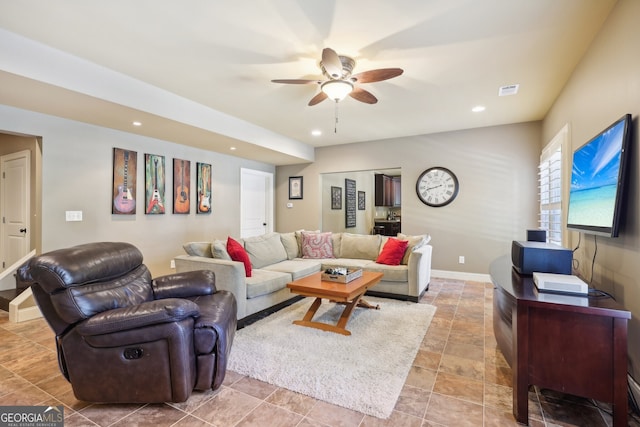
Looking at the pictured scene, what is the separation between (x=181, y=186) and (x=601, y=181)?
5085 millimetres

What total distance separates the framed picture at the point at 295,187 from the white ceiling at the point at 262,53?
2711mm

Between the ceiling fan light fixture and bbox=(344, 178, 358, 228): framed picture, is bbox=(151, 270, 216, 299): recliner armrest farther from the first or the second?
bbox=(344, 178, 358, 228): framed picture

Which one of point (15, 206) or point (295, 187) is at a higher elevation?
point (295, 187)

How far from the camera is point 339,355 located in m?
2.43

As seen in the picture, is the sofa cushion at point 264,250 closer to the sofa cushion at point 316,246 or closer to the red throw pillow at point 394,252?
the sofa cushion at point 316,246

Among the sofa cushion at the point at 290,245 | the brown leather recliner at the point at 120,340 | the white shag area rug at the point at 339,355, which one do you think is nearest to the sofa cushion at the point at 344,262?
the sofa cushion at the point at 290,245

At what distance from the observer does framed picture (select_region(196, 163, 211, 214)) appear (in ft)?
17.4

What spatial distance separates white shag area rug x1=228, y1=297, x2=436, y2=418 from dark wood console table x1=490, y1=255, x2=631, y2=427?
784 millimetres

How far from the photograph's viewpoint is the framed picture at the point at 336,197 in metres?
7.35

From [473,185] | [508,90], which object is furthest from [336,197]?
[508,90]

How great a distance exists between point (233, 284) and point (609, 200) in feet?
9.64

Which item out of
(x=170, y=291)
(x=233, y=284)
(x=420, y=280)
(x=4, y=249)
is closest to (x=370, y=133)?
(x=420, y=280)

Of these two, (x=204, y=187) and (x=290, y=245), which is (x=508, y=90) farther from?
(x=204, y=187)

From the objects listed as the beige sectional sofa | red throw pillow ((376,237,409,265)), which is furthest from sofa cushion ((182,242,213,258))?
red throw pillow ((376,237,409,265))
